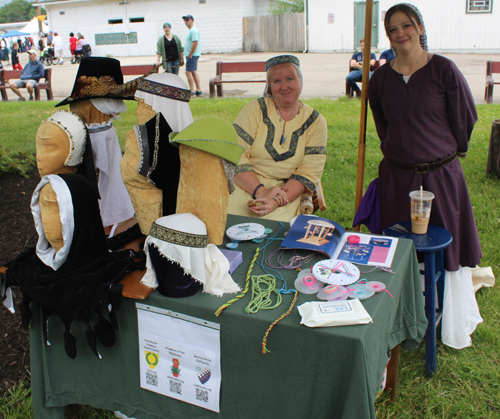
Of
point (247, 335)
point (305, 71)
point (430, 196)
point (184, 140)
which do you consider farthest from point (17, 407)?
point (305, 71)

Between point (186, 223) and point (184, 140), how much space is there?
11.9 inches

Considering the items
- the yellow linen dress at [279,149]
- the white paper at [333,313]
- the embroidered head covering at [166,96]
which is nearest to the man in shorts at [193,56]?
the yellow linen dress at [279,149]

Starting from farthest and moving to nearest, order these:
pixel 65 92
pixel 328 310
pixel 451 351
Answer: pixel 65 92, pixel 451 351, pixel 328 310

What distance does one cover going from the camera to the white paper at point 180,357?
5.40ft

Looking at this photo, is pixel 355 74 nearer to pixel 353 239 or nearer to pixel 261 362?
pixel 353 239

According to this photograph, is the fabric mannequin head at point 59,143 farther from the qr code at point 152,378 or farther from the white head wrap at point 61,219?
the qr code at point 152,378

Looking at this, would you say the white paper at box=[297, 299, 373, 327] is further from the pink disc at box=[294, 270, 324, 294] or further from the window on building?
the window on building

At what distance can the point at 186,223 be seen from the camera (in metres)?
1.63

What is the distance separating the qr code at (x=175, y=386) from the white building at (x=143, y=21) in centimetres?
2179

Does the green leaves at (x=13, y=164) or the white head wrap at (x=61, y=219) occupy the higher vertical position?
the white head wrap at (x=61, y=219)

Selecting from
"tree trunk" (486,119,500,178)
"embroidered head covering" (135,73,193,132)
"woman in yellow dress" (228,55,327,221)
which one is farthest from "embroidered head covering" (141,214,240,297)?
"tree trunk" (486,119,500,178)

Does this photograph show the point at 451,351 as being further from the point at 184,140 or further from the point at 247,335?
the point at 184,140

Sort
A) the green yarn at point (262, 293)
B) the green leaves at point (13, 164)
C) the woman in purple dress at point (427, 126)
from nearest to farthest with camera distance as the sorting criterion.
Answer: the green yarn at point (262, 293), the woman in purple dress at point (427, 126), the green leaves at point (13, 164)

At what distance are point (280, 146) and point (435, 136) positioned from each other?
918 mm
